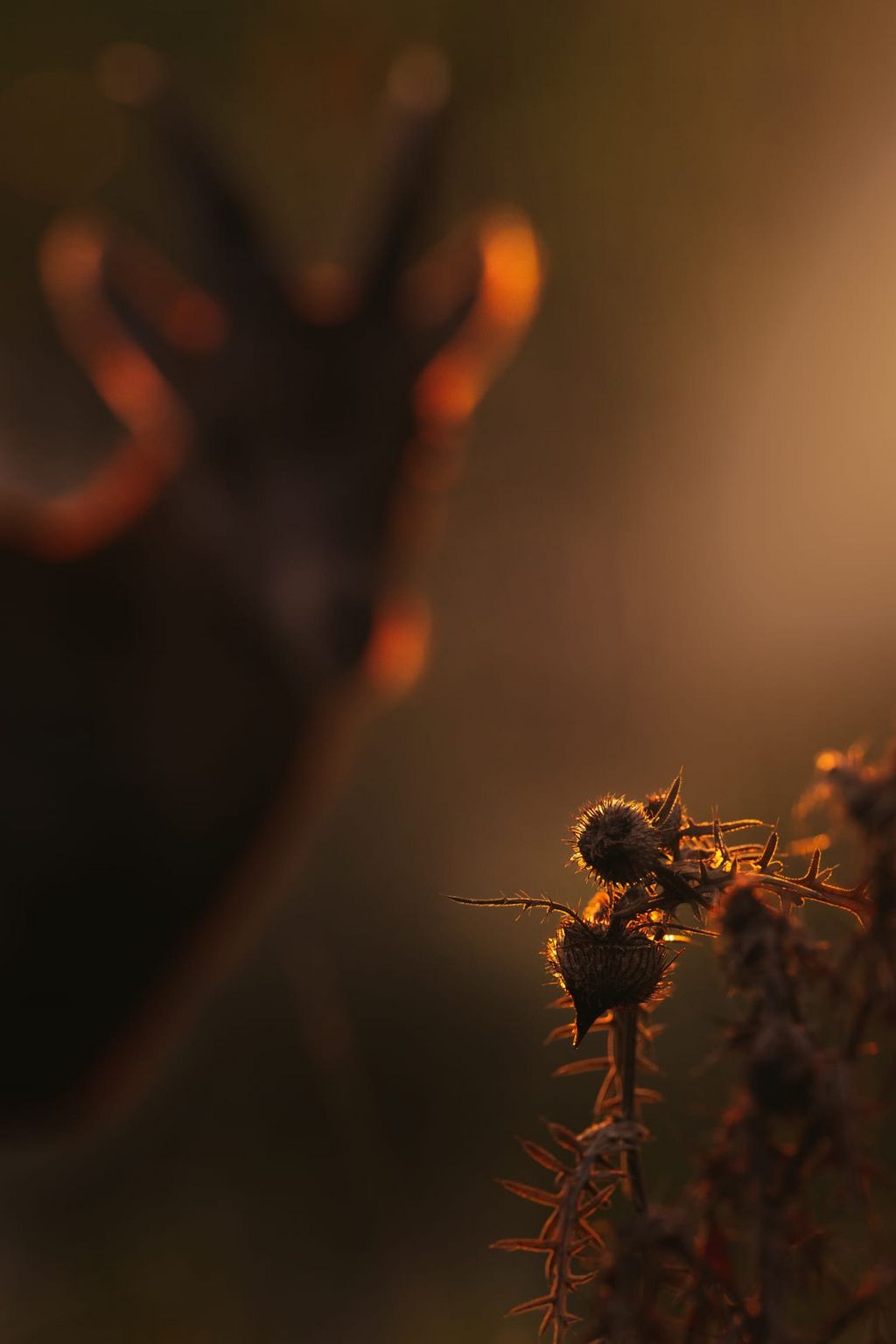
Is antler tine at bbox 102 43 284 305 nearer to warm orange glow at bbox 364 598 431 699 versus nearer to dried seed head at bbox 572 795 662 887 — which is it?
warm orange glow at bbox 364 598 431 699

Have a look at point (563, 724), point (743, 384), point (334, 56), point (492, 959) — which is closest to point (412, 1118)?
point (563, 724)

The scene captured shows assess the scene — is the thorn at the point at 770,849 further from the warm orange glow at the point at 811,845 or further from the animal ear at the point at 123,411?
the animal ear at the point at 123,411

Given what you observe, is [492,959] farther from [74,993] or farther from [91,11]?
[91,11]

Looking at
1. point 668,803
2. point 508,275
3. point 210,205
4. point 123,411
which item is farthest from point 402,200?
point 668,803

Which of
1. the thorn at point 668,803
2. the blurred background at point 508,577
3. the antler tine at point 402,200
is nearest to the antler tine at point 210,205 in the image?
the antler tine at point 402,200

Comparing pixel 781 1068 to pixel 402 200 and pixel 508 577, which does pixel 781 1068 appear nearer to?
pixel 402 200

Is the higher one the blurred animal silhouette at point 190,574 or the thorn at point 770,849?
the blurred animal silhouette at point 190,574
